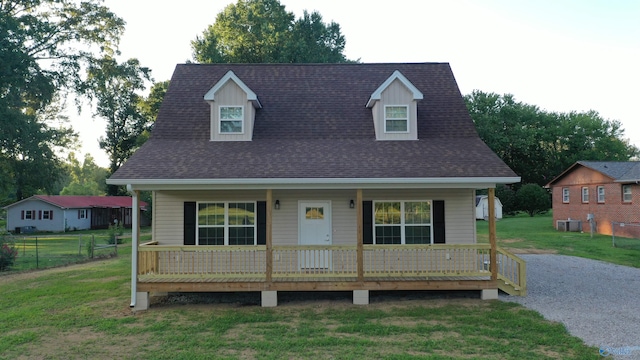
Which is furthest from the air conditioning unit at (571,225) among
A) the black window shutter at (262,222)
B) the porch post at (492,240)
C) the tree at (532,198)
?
the black window shutter at (262,222)

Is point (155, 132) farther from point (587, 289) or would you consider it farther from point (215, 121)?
point (587, 289)

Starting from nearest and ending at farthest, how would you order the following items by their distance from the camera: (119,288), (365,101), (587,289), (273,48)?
(587,289)
(119,288)
(365,101)
(273,48)

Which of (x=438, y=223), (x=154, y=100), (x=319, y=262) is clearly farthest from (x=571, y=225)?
(x=154, y=100)

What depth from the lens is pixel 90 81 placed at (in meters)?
28.4

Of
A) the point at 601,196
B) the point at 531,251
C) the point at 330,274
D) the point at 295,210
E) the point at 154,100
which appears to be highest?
the point at 154,100

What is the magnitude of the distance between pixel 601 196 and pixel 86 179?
337 feet

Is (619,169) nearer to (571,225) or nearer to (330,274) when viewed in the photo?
(571,225)

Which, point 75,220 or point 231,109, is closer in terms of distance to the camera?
point 231,109

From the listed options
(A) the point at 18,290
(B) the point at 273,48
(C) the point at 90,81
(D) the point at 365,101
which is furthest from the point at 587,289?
(C) the point at 90,81

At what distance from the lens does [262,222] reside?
1105 cm

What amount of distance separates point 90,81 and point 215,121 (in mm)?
21309

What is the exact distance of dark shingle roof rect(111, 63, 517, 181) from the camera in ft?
32.5

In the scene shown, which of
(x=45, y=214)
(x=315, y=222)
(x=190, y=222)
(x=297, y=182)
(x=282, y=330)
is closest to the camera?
(x=282, y=330)

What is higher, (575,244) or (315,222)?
(315,222)
